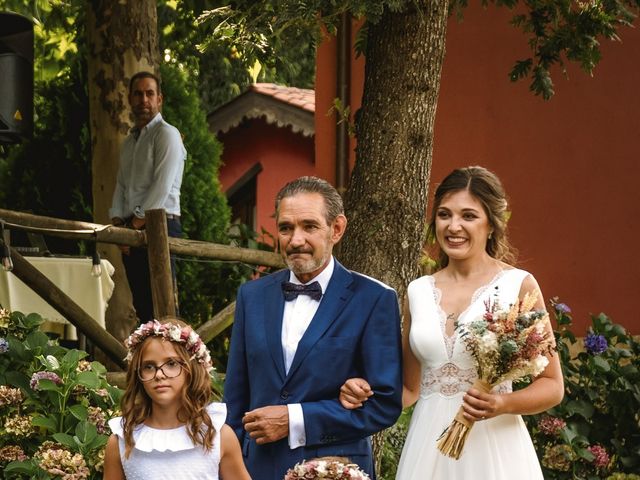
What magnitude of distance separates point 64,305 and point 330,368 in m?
3.78

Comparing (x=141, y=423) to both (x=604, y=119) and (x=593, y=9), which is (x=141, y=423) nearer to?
(x=593, y=9)

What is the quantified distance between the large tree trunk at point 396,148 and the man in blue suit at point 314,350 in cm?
262

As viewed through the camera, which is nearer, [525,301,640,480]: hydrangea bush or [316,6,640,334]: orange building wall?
[525,301,640,480]: hydrangea bush

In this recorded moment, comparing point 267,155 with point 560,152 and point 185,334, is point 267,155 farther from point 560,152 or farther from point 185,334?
point 185,334

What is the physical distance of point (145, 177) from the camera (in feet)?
Result: 28.6

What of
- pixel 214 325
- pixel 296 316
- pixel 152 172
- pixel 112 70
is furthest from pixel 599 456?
pixel 112 70

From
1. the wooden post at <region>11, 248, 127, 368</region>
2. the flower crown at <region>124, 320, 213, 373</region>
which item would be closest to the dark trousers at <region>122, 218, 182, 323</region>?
the wooden post at <region>11, 248, 127, 368</region>

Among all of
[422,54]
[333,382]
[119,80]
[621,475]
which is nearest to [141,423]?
[333,382]

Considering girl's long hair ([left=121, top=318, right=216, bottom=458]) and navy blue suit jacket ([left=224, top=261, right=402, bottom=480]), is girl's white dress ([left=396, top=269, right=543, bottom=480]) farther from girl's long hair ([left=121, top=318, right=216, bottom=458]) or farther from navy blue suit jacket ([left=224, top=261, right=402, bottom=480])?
girl's long hair ([left=121, top=318, right=216, bottom=458])

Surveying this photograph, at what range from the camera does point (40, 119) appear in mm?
12578

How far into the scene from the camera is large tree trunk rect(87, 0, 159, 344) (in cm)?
1019

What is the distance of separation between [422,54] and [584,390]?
2198 millimetres

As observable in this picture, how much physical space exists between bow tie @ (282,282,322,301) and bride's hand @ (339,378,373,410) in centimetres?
30

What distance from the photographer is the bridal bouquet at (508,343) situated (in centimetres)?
412
